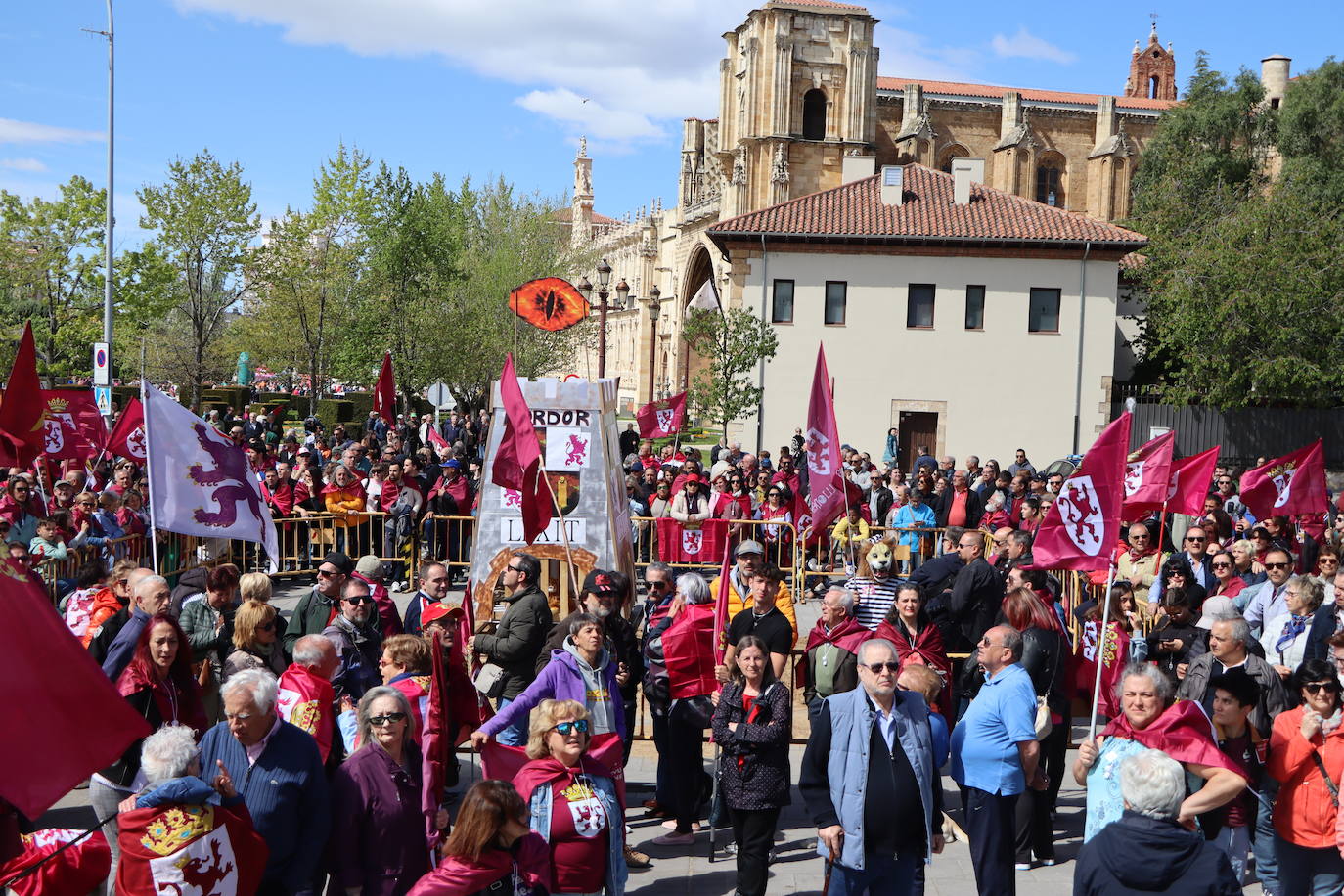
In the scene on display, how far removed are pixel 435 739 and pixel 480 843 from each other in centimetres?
145

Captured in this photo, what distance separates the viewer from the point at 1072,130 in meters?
62.0

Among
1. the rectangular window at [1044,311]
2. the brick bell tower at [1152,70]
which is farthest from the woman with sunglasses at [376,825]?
the brick bell tower at [1152,70]

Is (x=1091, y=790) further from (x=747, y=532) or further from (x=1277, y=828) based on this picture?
(x=747, y=532)

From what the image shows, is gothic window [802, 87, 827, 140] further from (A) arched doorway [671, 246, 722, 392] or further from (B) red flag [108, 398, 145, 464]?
(B) red flag [108, 398, 145, 464]

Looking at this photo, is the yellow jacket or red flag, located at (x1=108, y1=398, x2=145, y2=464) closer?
the yellow jacket

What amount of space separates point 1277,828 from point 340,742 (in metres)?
4.75

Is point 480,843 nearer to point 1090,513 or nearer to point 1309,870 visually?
point 1309,870

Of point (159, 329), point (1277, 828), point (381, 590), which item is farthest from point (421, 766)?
point (159, 329)

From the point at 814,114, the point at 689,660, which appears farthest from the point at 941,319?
the point at 689,660

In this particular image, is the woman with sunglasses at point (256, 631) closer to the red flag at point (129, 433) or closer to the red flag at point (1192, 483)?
the red flag at point (129, 433)

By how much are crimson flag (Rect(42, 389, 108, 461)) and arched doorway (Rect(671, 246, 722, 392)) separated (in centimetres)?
4449

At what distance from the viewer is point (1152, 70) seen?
92.4 m

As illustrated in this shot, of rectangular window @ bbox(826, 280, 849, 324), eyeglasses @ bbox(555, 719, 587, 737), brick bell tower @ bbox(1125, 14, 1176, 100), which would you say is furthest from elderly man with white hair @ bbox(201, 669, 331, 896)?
brick bell tower @ bbox(1125, 14, 1176, 100)

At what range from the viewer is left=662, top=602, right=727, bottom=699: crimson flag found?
8.16 m
